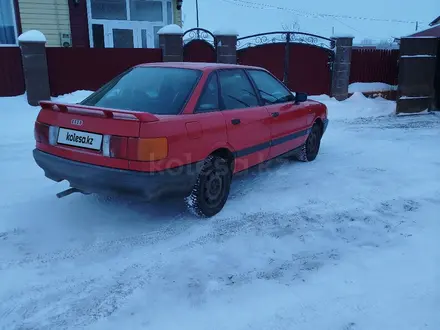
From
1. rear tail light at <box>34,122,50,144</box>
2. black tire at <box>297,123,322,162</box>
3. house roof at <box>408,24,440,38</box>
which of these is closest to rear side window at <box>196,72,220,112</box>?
rear tail light at <box>34,122,50,144</box>

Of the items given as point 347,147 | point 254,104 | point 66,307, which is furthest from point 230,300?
point 347,147

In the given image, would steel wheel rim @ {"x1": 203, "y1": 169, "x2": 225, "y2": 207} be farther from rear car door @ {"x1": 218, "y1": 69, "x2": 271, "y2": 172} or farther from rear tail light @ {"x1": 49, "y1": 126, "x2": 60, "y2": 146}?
rear tail light @ {"x1": 49, "y1": 126, "x2": 60, "y2": 146}

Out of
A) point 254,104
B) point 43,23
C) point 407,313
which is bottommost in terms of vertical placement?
point 407,313

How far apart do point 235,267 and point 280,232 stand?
79cm

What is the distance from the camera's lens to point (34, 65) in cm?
955

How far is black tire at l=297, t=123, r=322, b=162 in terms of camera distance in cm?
619

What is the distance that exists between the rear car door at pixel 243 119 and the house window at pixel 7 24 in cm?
1166

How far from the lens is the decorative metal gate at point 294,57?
12047 mm

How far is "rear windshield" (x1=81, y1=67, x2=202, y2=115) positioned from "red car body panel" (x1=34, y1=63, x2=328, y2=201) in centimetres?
10

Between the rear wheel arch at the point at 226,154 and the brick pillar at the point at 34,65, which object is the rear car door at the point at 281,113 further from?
the brick pillar at the point at 34,65

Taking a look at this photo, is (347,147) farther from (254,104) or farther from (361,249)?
(361,249)

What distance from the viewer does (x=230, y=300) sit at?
9.15 ft

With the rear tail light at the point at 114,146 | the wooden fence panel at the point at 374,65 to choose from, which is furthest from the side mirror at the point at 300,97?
the wooden fence panel at the point at 374,65

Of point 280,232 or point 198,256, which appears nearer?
→ point 198,256
